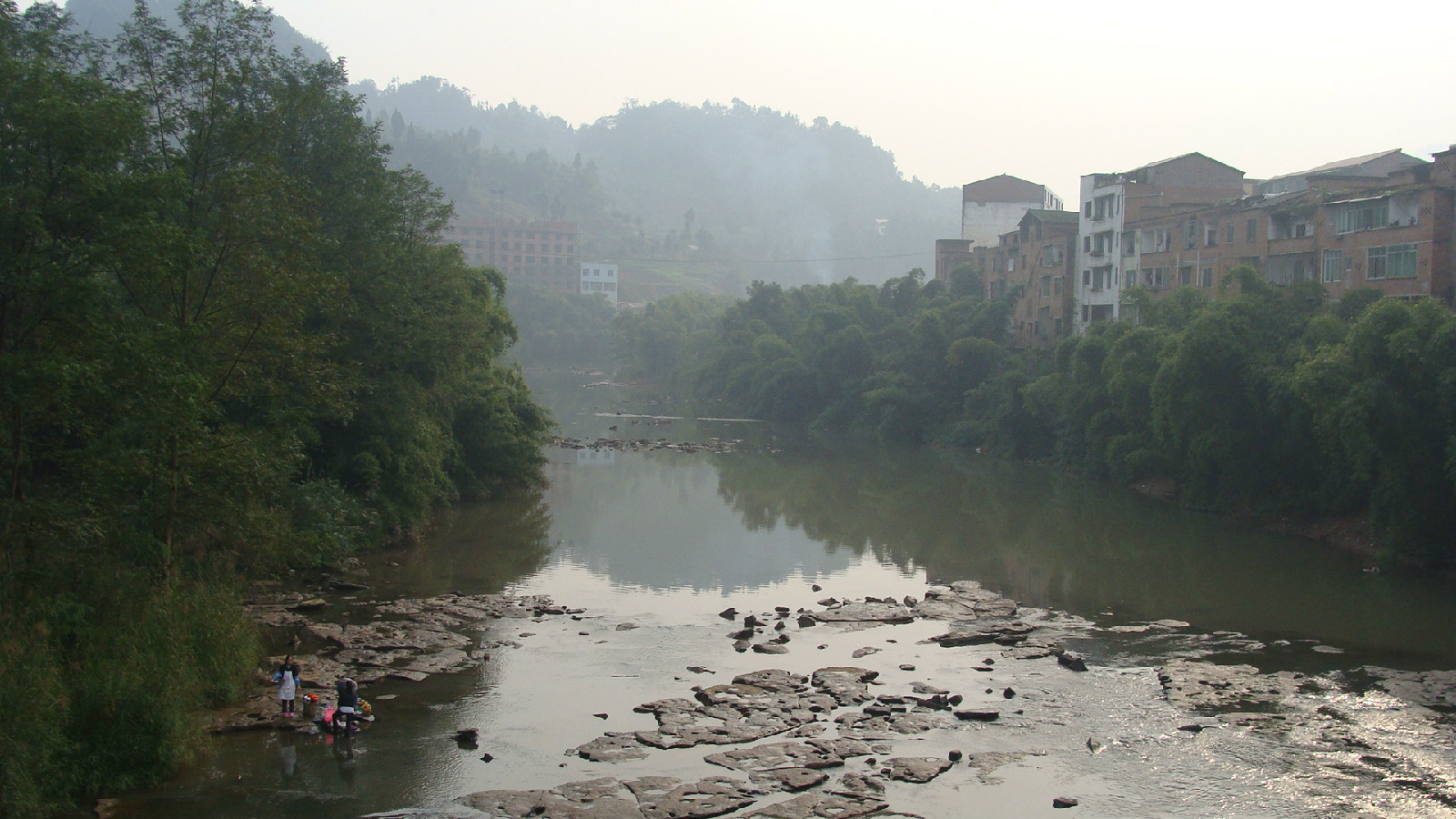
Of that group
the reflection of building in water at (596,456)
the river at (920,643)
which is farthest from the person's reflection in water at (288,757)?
the reflection of building in water at (596,456)

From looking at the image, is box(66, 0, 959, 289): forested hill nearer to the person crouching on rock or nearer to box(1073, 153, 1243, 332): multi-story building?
box(1073, 153, 1243, 332): multi-story building

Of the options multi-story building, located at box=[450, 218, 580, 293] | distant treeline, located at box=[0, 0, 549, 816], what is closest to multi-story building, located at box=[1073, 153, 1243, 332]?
distant treeline, located at box=[0, 0, 549, 816]

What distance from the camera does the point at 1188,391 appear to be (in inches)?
1235

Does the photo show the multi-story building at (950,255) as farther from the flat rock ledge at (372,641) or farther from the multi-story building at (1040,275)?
the flat rock ledge at (372,641)

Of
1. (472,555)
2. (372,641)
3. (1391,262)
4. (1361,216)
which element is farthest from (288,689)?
(1361,216)

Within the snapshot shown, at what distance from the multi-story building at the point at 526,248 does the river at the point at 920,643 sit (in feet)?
293

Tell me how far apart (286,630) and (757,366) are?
168 feet

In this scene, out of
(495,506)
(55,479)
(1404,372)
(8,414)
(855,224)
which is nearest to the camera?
(8,414)

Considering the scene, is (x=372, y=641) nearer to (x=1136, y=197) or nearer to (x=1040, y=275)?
(x=1136, y=197)

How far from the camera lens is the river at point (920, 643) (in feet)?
39.9

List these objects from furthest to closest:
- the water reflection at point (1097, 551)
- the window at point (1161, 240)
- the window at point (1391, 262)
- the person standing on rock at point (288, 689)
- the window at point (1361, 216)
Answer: the window at point (1161, 240) → the window at point (1361, 216) → the window at point (1391, 262) → the water reflection at point (1097, 551) → the person standing on rock at point (288, 689)

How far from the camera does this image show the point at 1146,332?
36.0m

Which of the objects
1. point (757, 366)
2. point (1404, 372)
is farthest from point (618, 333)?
point (1404, 372)

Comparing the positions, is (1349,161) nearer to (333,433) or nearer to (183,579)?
(333,433)
